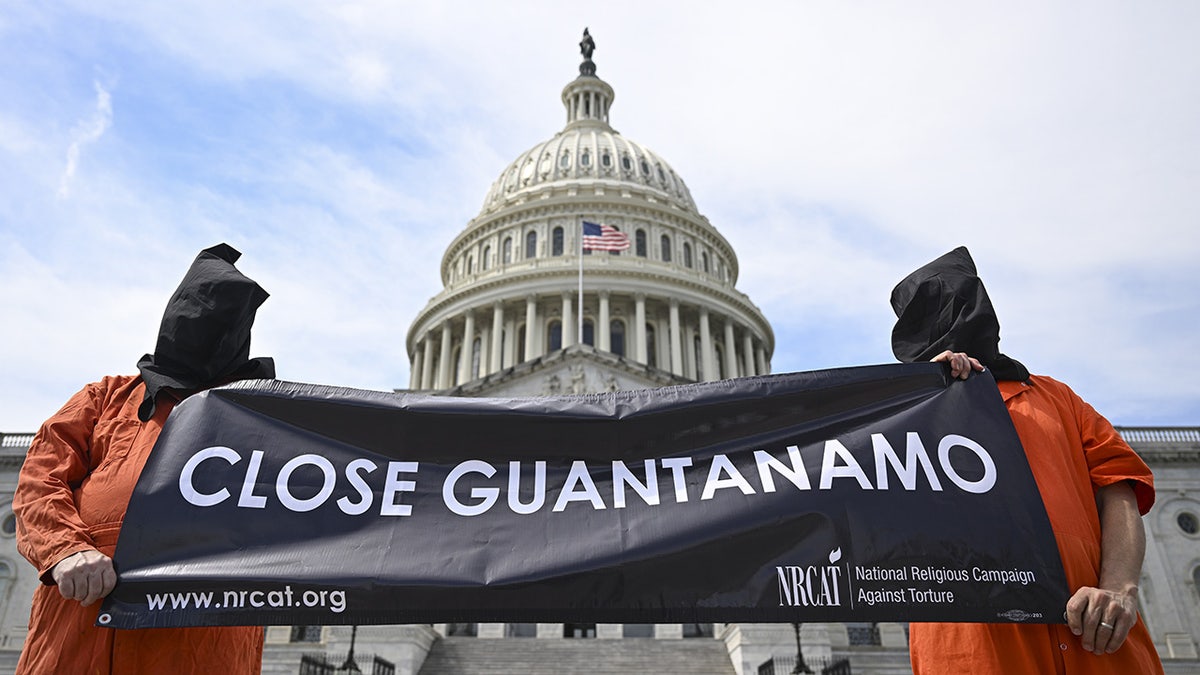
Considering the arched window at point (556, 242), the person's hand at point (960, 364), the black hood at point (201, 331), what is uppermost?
the arched window at point (556, 242)

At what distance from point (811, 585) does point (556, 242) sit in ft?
214

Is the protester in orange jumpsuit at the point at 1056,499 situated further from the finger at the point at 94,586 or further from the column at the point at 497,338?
the column at the point at 497,338

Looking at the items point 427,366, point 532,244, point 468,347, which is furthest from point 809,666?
point 532,244

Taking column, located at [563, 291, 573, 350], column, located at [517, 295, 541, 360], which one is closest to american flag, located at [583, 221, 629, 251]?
column, located at [563, 291, 573, 350]

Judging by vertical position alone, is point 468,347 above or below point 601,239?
below

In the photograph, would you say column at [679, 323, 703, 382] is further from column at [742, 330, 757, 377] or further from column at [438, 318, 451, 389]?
column at [438, 318, 451, 389]

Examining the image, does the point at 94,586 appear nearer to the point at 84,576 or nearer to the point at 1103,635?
the point at 84,576

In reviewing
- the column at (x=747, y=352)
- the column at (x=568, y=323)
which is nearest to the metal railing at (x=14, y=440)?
the column at (x=568, y=323)

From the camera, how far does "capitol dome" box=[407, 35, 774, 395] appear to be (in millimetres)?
62125

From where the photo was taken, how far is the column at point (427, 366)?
217 feet

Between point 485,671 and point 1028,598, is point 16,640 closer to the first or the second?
point 485,671

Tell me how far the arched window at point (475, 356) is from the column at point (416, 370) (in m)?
5.85

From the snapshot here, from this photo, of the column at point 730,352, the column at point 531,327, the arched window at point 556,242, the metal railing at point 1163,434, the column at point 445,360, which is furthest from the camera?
the arched window at point 556,242

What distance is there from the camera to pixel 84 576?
3.59 m
